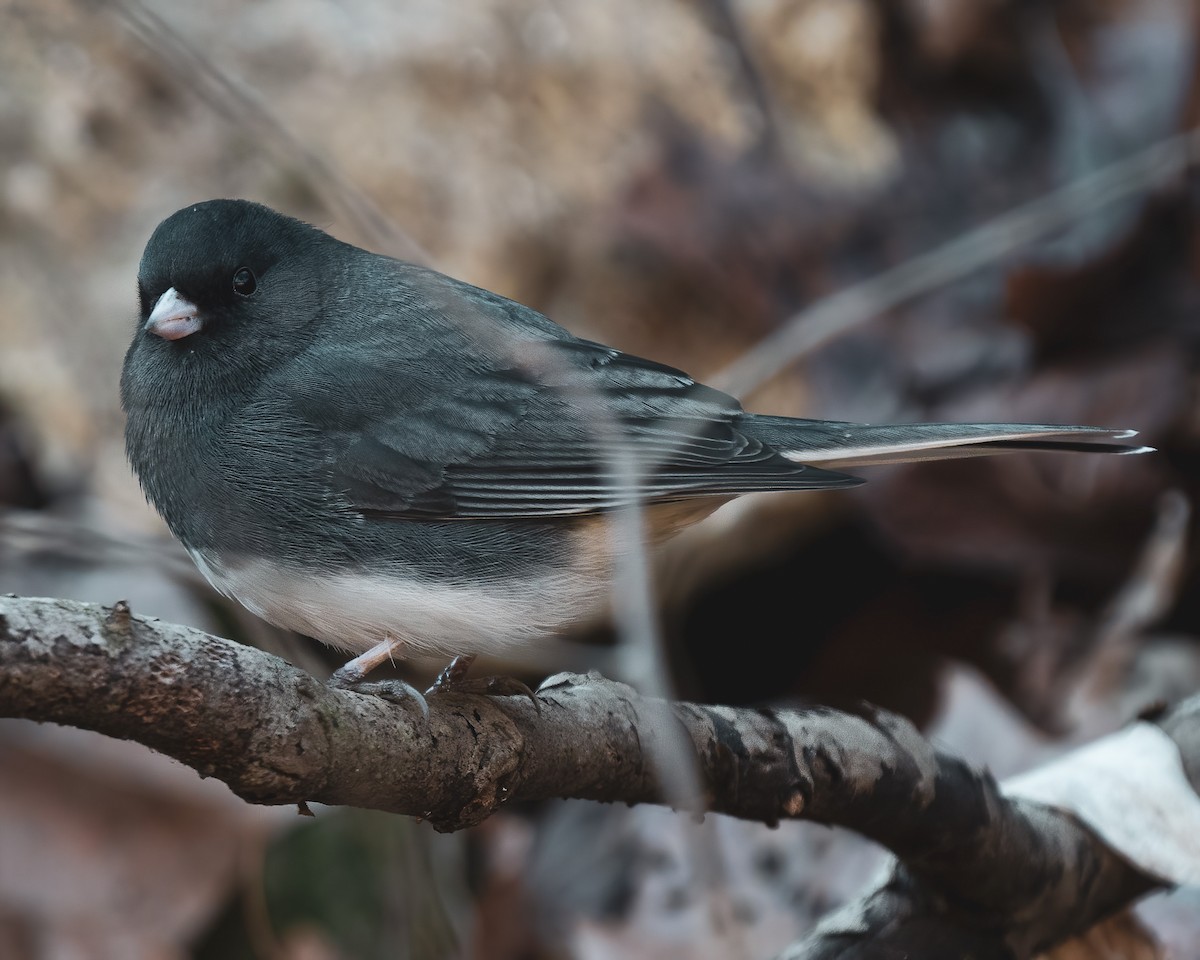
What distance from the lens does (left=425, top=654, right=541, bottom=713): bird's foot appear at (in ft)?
5.06

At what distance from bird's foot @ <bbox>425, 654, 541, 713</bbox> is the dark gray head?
20.1 inches

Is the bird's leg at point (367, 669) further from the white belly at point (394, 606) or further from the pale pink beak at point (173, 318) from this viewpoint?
the pale pink beak at point (173, 318)

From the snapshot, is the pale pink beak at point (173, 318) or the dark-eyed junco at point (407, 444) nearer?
the dark-eyed junco at point (407, 444)

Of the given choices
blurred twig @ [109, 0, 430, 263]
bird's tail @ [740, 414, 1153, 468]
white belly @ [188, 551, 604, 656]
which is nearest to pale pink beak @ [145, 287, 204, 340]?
white belly @ [188, 551, 604, 656]

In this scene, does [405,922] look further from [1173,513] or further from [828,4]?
[828,4]

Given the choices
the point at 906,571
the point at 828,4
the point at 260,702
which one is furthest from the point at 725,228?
the point at 260,702

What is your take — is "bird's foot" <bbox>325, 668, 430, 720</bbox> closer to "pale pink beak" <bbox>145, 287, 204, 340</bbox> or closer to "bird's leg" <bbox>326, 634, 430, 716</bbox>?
"bird's leg" <bbox>326, 634, 430, 716</bbox>

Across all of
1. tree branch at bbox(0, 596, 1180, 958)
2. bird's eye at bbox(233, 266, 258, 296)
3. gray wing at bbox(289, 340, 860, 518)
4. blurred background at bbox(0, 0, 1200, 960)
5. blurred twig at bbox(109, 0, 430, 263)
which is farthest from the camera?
blurred background at bbox(0, 0, 1200, 960)

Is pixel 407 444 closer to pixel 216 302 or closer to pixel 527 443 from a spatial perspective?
pixel 527 443

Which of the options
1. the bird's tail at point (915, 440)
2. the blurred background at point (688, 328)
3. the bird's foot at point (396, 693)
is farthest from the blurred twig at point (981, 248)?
the bird's foot at point (396, 693)

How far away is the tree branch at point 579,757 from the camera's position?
3.43 feet

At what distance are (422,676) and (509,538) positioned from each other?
1.84 m

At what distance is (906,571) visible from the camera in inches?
132

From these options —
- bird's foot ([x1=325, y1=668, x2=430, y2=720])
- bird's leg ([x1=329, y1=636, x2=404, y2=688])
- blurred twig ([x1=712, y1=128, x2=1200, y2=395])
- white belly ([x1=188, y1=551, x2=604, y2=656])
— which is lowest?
bird's foot ([x1=325, y1=668, x2=430, y2=720])
